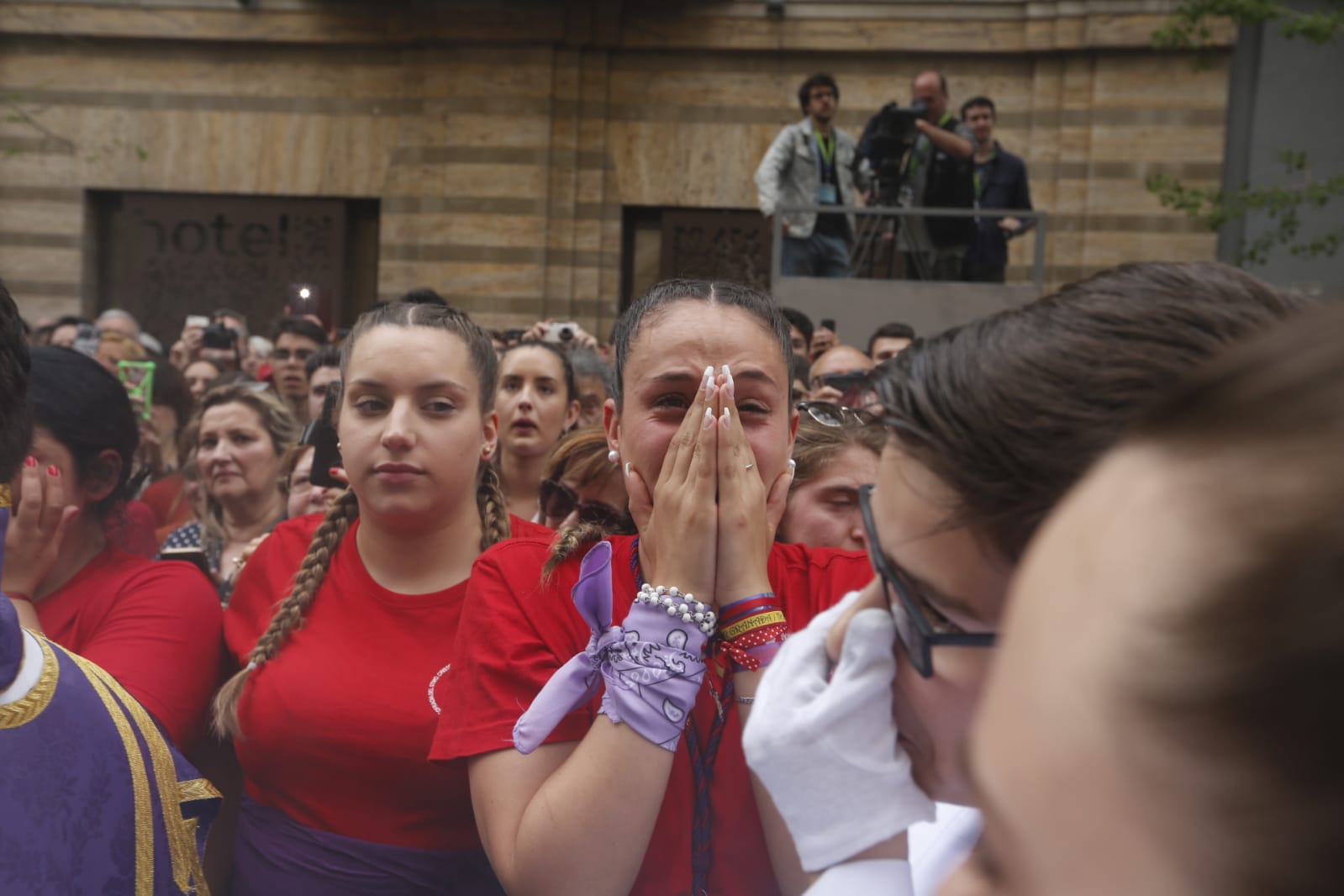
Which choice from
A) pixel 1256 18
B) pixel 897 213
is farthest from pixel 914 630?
pixel 1256 18

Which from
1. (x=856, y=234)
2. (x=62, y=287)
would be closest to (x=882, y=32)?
(x=856, y=234)

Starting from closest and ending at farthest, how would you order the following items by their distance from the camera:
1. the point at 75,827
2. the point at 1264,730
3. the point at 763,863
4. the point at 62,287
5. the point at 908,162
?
the point at 1264,730, the point at 75,827, the point at 763,863, the point at 908,162, the point at 62,287

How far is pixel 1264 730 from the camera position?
461mm

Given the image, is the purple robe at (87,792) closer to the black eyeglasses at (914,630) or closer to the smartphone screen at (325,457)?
the black eyeglasses at (914,630)

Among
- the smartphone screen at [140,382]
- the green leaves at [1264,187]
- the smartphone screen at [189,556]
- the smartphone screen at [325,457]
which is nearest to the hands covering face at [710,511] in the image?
the smartphone screen at [325,457]

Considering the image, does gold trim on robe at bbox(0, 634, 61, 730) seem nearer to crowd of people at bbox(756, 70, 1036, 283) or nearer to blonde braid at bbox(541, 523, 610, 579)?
blonde braid at bbox(541, 523, 610, 579)

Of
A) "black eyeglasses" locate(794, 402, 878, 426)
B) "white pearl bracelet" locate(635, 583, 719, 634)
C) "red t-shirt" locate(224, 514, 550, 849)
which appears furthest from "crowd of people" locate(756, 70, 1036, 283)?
"white pearl bracelet" locate(635, 583, 719, 634)

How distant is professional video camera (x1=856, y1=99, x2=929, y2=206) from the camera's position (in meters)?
8.69

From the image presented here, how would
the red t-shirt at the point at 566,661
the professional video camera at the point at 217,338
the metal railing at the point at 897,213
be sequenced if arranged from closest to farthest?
the red t-shirt at the point at 566,661, the professional video camera at the point at 217,338, the metal railing at the point at 897,213

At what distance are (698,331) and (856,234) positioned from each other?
25.8 ft

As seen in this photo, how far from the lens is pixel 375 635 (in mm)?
2617

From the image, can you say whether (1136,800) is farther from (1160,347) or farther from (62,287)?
(62,287)

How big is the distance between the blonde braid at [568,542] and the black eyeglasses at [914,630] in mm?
963

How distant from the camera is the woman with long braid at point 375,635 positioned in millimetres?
2441
